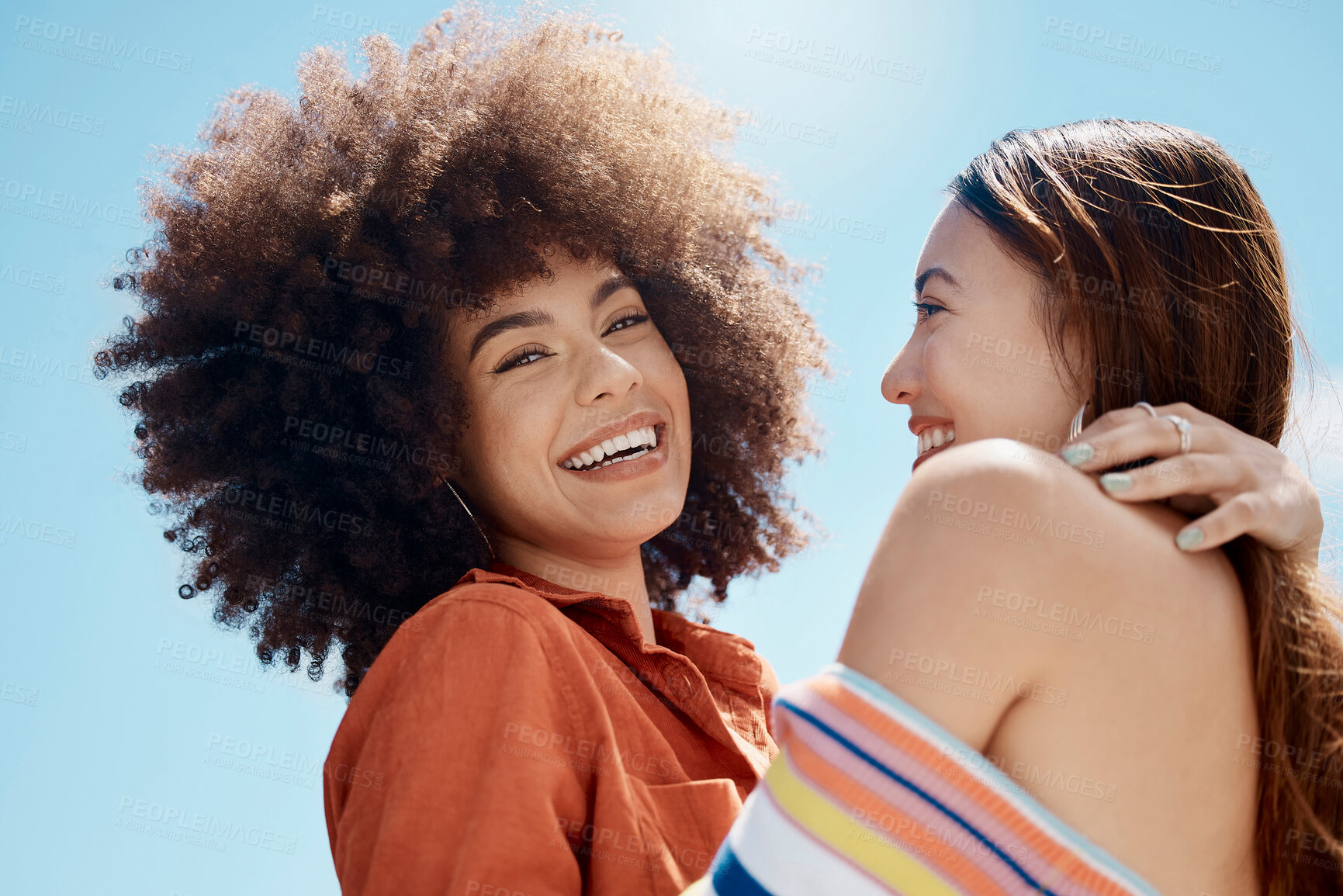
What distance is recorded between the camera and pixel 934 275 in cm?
267

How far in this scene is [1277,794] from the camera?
1.77 m

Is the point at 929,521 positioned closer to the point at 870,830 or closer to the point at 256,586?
the point at 870,830

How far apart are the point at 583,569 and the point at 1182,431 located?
204cm

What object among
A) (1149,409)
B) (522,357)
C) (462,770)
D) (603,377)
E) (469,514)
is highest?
(522,357)

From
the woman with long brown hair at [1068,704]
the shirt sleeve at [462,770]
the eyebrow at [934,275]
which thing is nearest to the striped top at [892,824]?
the woman with long brown hair at [1068,704]

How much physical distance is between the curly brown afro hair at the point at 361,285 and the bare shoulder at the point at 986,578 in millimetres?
1976

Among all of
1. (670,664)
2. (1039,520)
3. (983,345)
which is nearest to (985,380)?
(983,345)

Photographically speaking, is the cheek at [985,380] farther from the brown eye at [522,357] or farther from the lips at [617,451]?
the brown eye at [522,357]

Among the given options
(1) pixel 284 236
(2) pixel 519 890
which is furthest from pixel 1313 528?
(1) pixel 284 236

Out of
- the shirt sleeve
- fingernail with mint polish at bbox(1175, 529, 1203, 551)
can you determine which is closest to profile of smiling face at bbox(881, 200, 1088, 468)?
fingernail with mint polish at bbox(1175, 529, 1203, 551)

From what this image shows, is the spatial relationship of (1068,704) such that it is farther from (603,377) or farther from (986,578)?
(603,377)

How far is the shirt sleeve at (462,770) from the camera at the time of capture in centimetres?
217

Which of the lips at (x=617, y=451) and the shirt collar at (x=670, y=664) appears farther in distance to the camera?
the lips at (x=617, y=451)

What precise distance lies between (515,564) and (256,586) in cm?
97
